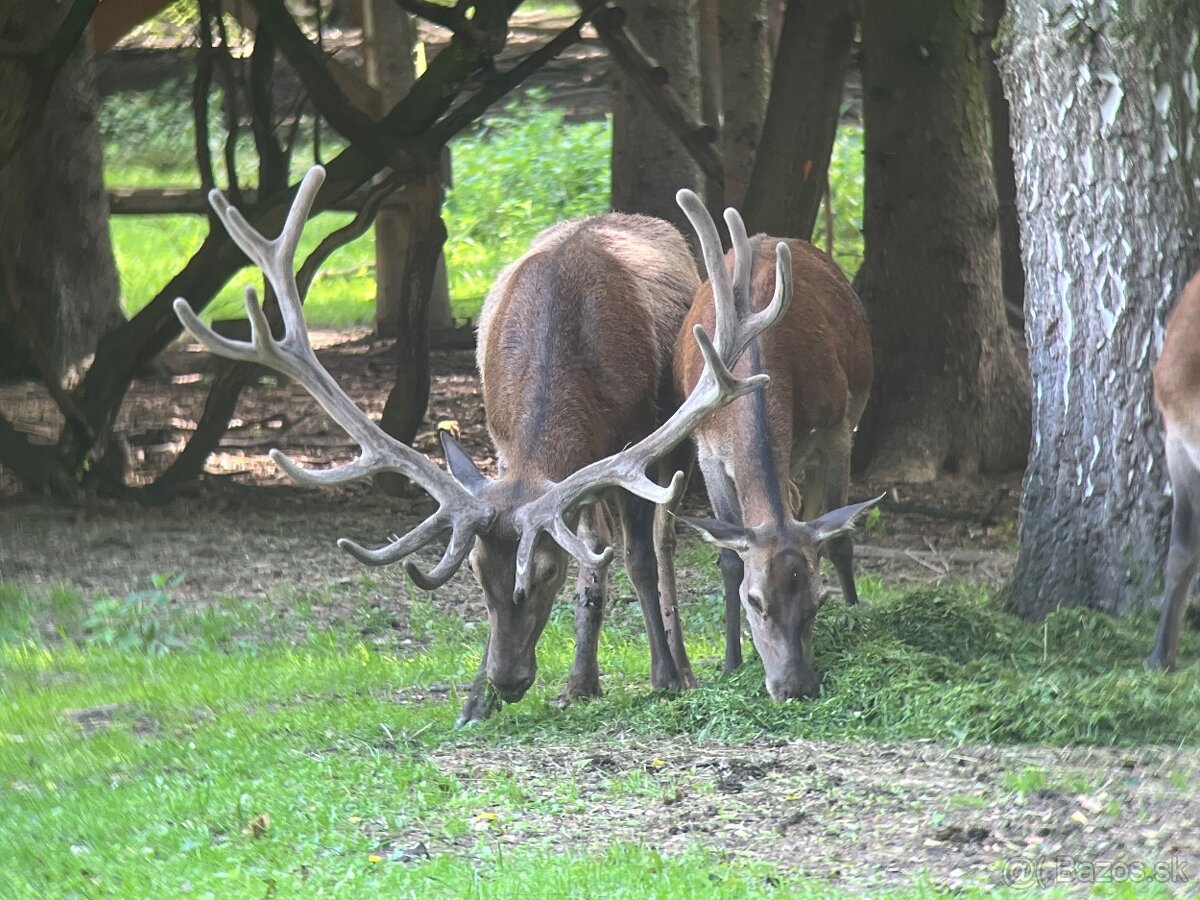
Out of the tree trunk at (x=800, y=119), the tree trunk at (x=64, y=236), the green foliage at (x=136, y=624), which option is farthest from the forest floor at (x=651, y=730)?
the tree trunk at (x=64, y=236)

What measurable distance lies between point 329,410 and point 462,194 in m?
17.1

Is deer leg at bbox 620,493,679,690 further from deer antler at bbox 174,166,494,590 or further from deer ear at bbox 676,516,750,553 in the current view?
deer antler at bbox 174,166,494,590

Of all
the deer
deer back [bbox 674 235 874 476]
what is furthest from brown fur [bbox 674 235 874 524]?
the deer

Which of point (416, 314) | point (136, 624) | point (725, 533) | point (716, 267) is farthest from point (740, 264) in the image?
point (416, 314)

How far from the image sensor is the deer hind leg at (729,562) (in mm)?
7195

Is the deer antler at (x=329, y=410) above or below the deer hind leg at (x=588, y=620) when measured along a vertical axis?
above

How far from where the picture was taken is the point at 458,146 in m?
25.5

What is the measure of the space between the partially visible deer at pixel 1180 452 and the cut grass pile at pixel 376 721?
0.21 meters

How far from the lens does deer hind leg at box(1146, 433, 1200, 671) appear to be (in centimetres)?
675

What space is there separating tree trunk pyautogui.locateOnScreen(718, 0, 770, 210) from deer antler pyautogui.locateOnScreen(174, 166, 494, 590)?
5.79 meters

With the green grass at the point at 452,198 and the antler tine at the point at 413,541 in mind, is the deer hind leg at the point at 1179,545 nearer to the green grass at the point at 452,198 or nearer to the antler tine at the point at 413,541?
the antler tine at the point at 413,541

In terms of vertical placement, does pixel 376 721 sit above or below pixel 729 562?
below

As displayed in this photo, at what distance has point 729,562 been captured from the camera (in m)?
7.24

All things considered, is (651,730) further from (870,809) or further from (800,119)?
(800,119)
